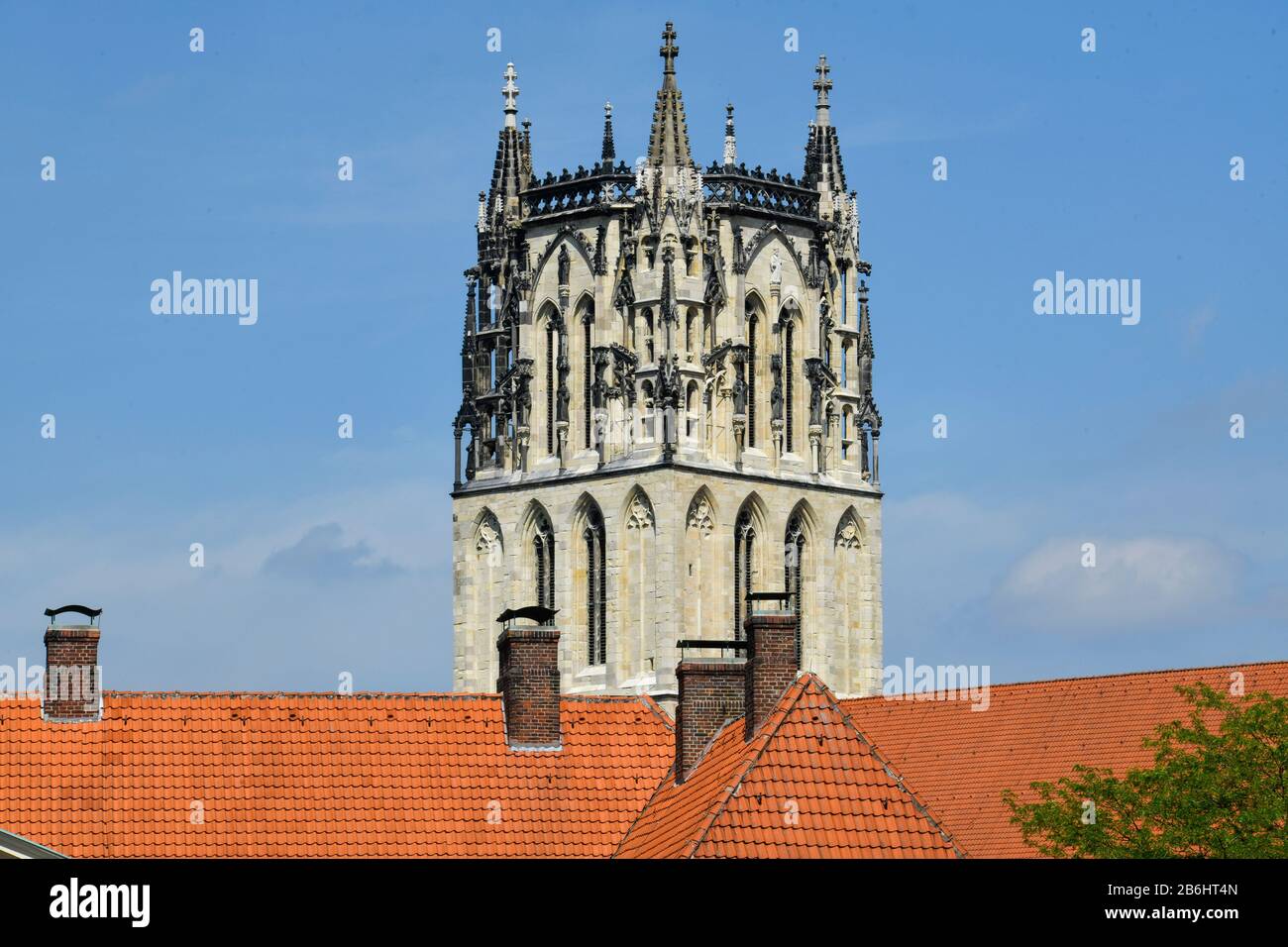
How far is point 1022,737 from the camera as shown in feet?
197

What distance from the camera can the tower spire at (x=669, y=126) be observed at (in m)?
82.1

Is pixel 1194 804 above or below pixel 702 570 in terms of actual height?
below

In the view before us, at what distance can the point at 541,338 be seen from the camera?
8462 centimetres

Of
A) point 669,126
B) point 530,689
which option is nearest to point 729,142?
point 669,126

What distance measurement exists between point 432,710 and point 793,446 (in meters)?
40.0

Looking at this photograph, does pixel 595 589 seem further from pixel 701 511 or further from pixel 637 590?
pixel 701 511

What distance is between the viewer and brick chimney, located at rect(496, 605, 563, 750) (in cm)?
4538

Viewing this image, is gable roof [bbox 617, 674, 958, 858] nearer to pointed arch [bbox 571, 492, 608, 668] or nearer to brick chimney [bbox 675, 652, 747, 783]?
brick chimney [bbox 675, 652, 747, 783]

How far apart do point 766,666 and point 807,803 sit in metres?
3.10

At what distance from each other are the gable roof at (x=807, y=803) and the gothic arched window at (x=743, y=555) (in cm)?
4163

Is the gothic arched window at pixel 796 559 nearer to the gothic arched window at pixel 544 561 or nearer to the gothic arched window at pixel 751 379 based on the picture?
the gothic arched window at pixel 751 379

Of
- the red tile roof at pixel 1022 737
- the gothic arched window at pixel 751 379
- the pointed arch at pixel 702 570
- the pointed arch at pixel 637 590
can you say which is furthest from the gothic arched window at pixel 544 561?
the red tile roof at pixel 1022 737
